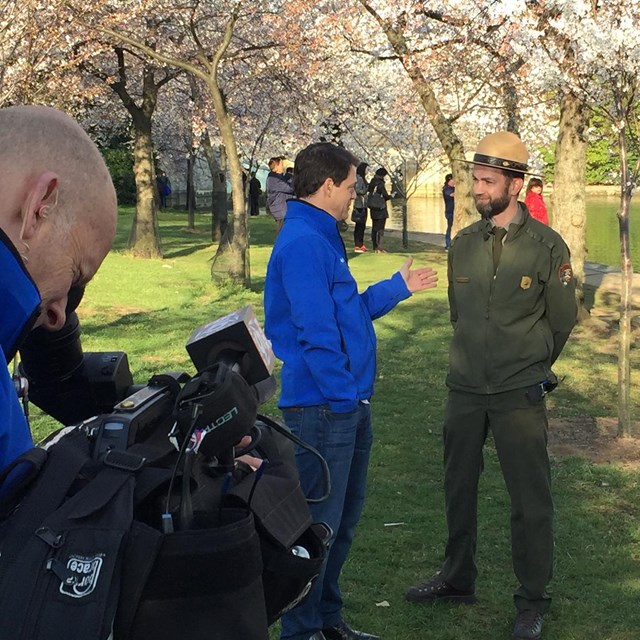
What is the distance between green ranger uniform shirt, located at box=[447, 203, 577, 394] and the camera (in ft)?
15.4

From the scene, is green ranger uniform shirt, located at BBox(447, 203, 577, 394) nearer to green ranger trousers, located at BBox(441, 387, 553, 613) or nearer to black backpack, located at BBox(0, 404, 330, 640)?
green ranger trousers, located at BBox(441, 387, 553, 613)

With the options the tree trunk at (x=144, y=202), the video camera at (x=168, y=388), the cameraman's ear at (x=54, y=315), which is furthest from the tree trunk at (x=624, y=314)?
the tree trunk at (x=144, y=202)

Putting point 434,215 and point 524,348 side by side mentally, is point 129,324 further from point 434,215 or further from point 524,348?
point 434,215

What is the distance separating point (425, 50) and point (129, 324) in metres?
6.30

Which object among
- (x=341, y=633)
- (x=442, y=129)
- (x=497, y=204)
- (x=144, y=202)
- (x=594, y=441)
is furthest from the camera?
(x=144, y=202)

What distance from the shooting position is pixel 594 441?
795 cm

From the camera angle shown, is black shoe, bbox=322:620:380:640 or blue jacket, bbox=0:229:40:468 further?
black shoe, bbox=322:620:380:640

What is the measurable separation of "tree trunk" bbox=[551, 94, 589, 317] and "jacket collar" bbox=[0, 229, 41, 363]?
12.2 metres

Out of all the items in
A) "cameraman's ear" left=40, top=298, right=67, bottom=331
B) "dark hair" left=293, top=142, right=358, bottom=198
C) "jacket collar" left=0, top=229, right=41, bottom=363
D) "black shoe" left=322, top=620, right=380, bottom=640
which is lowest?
"black shoe" left=322, top=620, right=380, bottom=640

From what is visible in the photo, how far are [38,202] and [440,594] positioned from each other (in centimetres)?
403

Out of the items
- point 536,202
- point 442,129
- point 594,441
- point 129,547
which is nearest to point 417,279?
point 129,547

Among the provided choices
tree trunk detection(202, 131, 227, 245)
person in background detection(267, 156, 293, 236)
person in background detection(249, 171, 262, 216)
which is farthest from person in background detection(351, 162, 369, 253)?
person in background detection(249, 171, 262, 216)

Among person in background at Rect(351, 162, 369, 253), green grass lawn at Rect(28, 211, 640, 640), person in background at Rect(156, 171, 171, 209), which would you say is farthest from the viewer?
person in background at Rect(156, 171, 171, 209)

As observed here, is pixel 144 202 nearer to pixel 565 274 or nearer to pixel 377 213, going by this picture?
pixel 377 213
